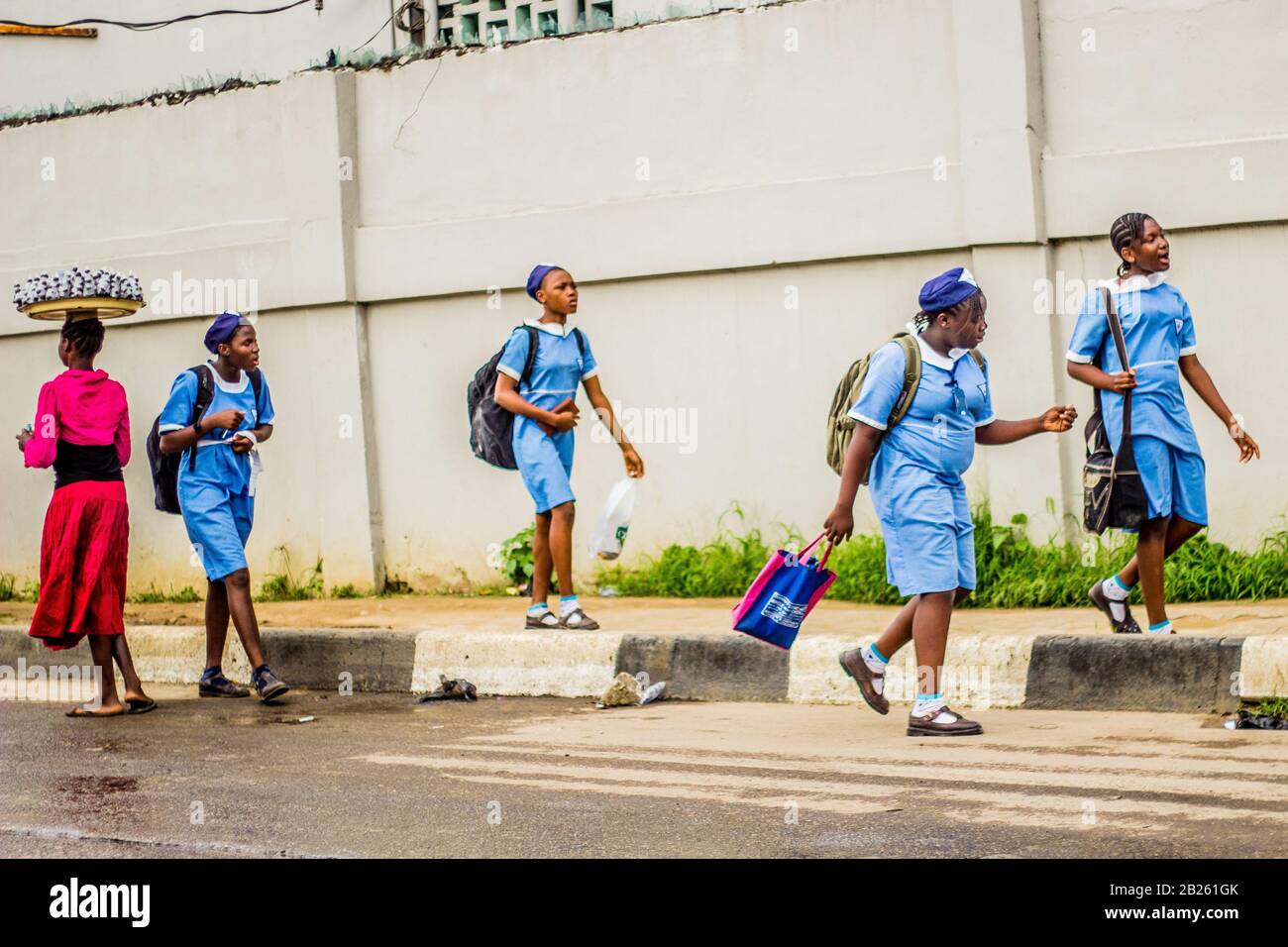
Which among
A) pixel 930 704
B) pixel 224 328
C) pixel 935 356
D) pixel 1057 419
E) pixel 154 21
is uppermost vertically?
pixel 154 21

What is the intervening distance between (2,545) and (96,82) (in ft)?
12.7

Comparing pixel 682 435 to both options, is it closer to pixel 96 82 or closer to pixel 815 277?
pixel 815 277

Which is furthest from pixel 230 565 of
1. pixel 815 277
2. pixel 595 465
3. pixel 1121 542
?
pixel 1121 542

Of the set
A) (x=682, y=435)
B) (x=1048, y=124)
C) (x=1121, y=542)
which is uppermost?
(x=1048, y=124)

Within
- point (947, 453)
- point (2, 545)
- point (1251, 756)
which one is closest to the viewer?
point (1251, 756)

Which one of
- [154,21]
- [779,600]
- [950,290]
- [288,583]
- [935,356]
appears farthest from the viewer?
[154,21]

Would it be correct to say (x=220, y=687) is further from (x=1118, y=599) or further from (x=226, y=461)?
(x=1118, y=599)

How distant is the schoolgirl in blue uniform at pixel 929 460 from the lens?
Result: 6812 mm

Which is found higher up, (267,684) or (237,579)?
(237,579)

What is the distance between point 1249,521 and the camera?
29.7 ft

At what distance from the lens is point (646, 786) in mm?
6262

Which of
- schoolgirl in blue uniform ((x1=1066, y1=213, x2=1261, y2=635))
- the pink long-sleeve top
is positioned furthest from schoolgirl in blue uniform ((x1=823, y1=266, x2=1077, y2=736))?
the pink long-sleeve top

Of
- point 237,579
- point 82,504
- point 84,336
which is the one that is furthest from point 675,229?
point 82,504

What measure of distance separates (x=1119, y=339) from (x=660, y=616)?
2797 mm
